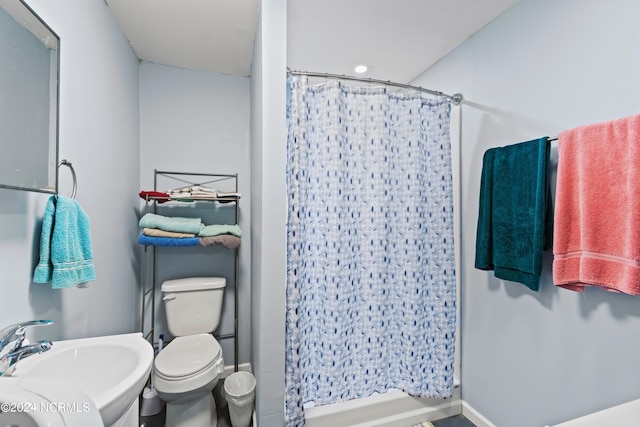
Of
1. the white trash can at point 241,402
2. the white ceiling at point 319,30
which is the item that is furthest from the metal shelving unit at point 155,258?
the white ceiling at point 319,30

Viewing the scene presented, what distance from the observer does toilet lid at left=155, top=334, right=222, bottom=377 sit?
1.60 meters

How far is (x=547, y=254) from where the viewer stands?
1417 mm

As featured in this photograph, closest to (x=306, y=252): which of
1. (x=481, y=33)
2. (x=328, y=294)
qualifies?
(x=328, y=294)

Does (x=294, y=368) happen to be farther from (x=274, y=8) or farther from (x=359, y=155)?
(x=274, y=8)

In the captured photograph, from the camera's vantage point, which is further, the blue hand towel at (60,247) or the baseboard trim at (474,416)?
the baseboard trim at (474,416)

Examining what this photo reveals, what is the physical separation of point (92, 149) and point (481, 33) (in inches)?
93.2

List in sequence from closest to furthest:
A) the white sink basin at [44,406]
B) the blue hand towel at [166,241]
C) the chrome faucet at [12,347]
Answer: the white sink basin at [44,406] → the chrome faucet at [12,347] → the blue hand towel at [166,241]

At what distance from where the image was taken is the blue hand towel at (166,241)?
6.14 feet

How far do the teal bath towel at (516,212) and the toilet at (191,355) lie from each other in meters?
1.76

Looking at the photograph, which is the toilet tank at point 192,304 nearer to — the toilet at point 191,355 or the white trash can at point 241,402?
the toilet at point 191,355

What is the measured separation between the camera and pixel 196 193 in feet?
6.64

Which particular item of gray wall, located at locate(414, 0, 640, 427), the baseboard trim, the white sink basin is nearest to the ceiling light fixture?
gray wall, located at locate(414, 0, 640, 427)

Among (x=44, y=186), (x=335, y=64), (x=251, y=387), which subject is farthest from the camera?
(x=335, y=64)

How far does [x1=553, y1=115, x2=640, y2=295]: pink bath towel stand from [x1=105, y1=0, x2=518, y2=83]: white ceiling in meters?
0.98
